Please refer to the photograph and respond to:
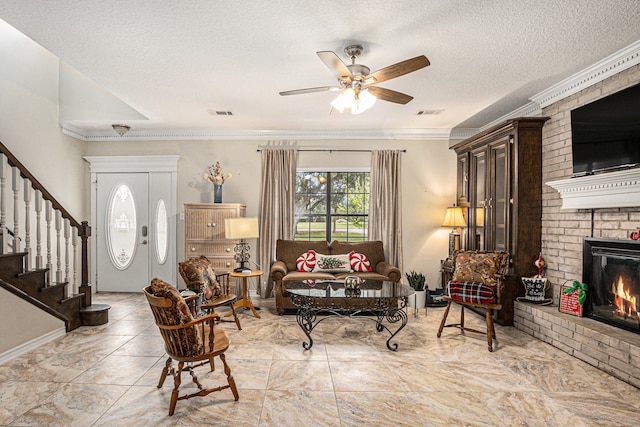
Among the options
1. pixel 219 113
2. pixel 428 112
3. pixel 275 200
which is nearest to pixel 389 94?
pixel 428 112

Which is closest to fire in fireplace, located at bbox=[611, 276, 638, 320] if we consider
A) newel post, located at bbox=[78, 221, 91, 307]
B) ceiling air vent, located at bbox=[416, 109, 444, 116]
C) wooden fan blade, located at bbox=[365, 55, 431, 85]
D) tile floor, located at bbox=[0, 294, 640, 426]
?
tile floor, located at bbox=[0, 294, 640, 426]

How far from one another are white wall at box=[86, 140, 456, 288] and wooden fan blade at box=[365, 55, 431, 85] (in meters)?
3.25

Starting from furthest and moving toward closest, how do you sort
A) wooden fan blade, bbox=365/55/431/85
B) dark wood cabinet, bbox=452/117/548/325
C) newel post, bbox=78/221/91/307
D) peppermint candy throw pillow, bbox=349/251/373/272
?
peppermint candy throw pillow, bbox=349/251/373/272
newel post, bbox=78/221/91/307
dark wood cabinet, bbox=452/117/548/325
wooden fan blade, bbox=365/55/431/85

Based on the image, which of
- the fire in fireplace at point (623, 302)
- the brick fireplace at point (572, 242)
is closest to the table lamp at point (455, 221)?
the brick fireplace at point (572, 242)

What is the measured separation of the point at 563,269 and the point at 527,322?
681mm

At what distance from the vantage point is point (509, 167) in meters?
4.52

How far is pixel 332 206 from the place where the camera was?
6348 mm

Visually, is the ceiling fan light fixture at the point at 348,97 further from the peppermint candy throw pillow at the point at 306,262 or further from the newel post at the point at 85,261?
the newel post at the point at 85,261

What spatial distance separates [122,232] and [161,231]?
645 mm

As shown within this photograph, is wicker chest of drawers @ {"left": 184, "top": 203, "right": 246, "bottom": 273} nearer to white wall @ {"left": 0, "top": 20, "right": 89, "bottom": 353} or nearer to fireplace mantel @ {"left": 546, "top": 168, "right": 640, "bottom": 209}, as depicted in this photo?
white wall @ {"left": 0, "top": 20, "right": 89, "bottom": 353}

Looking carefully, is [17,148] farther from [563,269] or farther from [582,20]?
[563,269]

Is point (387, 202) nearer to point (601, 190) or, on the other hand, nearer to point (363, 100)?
point (601, 190)

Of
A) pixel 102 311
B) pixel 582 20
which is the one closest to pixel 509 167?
pixel 582 20

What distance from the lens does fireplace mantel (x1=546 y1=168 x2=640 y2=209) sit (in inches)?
121
